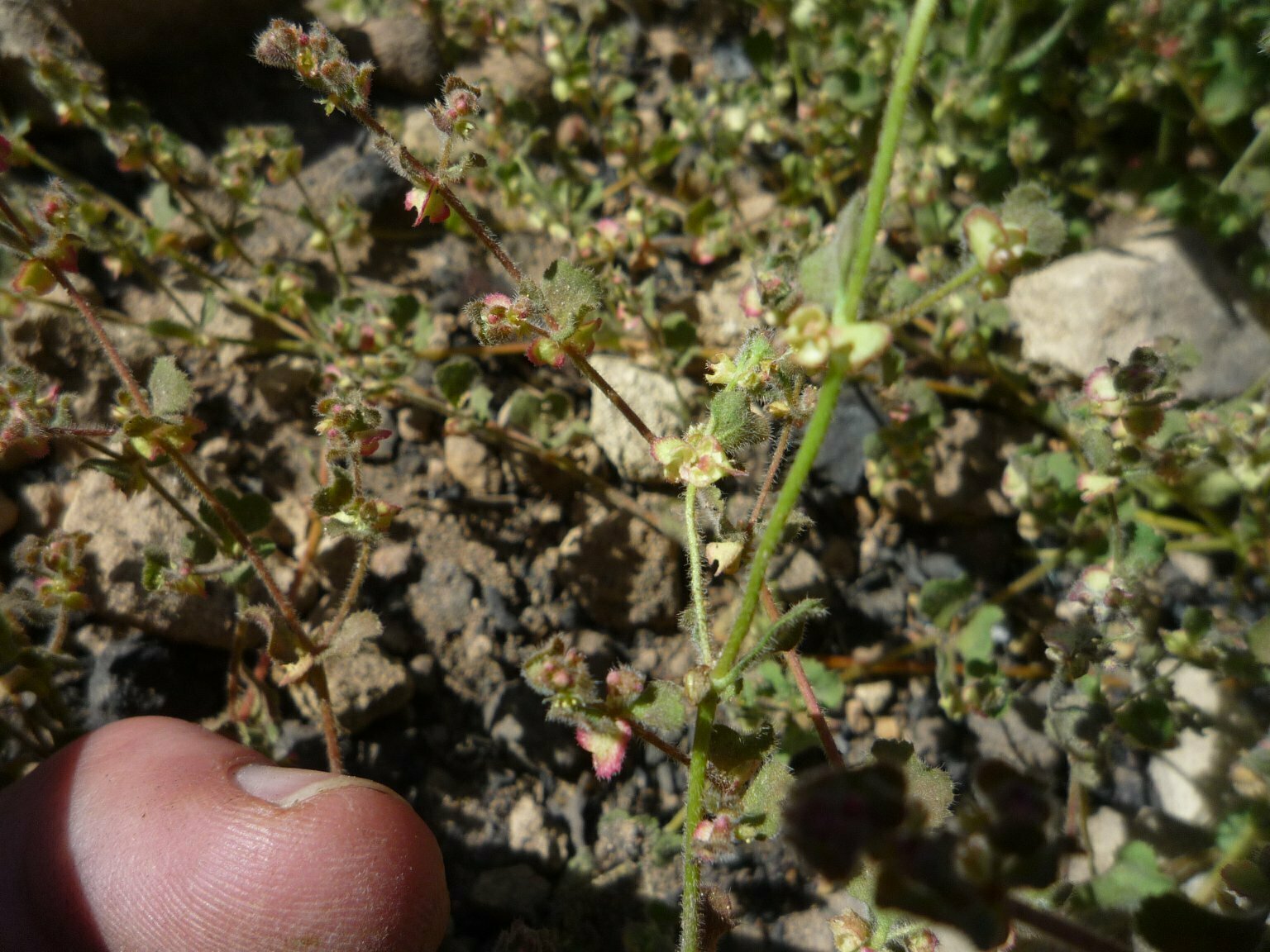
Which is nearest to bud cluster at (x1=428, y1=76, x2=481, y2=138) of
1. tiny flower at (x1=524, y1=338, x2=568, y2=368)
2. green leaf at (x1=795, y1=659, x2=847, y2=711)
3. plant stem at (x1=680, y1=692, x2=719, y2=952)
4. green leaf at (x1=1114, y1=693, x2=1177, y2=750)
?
tiny flower at (x1=524, y1=338, x2=568, y2=368)

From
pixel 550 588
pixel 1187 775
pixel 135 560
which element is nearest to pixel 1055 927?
pixel 1187 775

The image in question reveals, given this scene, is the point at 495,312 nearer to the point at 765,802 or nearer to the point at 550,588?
the point at 765,802

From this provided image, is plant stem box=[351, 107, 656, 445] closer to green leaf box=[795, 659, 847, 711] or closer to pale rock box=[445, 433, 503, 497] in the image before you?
green leaf box=[795, 659, 847, 711]

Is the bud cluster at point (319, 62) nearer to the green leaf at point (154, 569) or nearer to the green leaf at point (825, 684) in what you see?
the green leaf at point (154, 569)

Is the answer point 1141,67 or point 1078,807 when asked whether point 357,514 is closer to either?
point 1078,807

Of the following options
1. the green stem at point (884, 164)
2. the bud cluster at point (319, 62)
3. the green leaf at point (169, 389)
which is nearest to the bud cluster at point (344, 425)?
the green leaf at point (169, 389)
